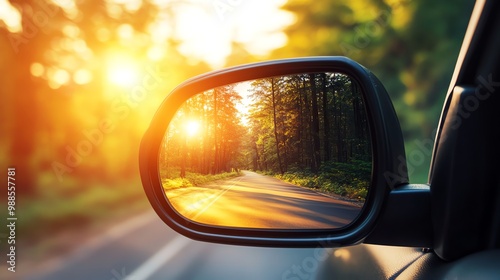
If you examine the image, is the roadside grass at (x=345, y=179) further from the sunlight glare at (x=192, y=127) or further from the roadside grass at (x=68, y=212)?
the roadside grass at (x=68, y=212)

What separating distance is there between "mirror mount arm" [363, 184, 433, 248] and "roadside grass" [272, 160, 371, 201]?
0.40ft

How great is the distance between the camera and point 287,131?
146cm

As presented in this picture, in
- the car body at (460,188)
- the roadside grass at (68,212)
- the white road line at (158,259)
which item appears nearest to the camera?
the car body at (460,188)

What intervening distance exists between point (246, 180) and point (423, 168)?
1340mm

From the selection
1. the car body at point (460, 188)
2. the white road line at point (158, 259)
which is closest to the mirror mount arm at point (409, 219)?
the car body at point (460, 188)

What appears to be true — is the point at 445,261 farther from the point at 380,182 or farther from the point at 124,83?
the point at 124,83

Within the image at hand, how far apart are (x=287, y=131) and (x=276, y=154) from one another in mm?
81

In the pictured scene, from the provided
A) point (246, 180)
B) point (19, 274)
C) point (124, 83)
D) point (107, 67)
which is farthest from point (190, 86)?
point (107, 67)

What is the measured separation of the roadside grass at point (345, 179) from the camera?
1.35 metres

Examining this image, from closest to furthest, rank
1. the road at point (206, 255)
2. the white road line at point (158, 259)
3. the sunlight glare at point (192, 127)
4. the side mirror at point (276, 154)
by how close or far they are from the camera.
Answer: the side mirror at point (276, 154) < the road at point (206, 255) < the sunlight glare at point (192, 127) < the white road line at point (158, 259)

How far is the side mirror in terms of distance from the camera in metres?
1.34

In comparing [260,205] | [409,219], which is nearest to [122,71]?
[260,205]

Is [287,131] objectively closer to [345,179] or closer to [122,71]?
[345,179]

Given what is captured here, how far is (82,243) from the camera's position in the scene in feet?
31.6
